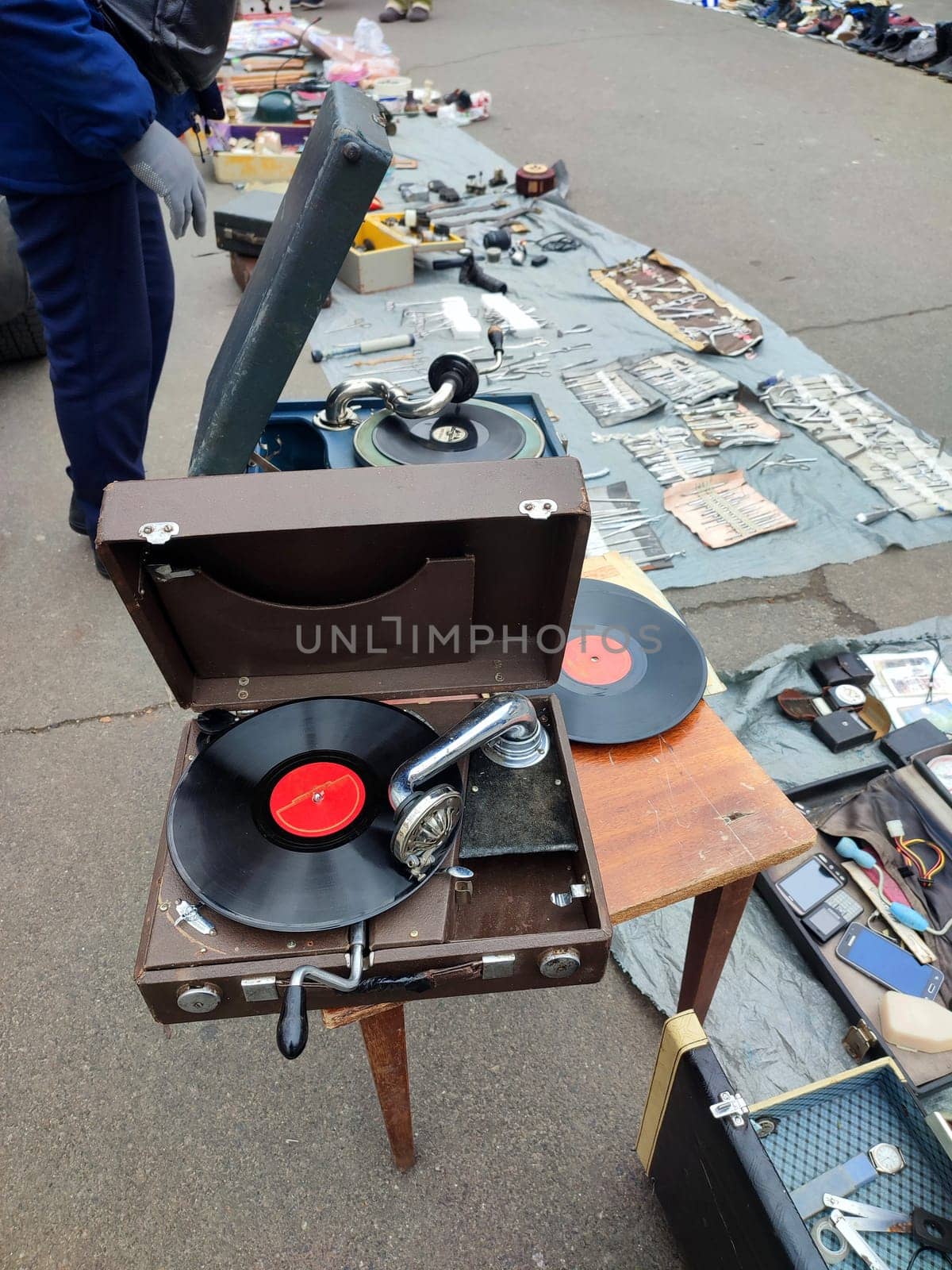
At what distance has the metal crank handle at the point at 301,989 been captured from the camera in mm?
871

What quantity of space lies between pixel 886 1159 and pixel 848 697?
129cm

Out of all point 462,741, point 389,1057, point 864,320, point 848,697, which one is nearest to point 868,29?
point 864,320

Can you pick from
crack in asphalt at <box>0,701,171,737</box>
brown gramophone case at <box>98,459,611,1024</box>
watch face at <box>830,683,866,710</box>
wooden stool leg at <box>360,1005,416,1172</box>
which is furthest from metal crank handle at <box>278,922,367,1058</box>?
watch face at <box>830,683,866,710</box>

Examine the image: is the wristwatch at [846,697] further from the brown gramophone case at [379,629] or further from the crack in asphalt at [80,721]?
the crack in asphalt at [80,721]

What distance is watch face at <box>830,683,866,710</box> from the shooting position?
7.59 feet

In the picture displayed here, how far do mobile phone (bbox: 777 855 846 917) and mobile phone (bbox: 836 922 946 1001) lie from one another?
0.30 ft

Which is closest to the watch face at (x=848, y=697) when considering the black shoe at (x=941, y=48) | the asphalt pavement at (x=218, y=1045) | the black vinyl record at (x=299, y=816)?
the asphalt pavement at (x=218, y=1045)

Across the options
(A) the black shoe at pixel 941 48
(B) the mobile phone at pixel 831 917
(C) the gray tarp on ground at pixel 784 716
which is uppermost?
(A) the black shoe at pixel 941 48

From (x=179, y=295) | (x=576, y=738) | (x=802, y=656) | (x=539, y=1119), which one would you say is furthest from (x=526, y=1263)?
(x=179, y=295)

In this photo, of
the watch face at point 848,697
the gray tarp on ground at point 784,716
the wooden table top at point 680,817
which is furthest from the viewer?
the watch face at point 848,697

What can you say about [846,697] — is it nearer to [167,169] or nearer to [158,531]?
[158,531]

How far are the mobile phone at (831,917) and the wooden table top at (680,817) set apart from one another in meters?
0.69

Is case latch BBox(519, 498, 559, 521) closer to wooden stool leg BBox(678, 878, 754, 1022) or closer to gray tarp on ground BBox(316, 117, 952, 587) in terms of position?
wooden stool leg BBox(678, 878, 754, 1022)

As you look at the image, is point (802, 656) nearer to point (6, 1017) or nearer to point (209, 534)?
point (209, 534)
